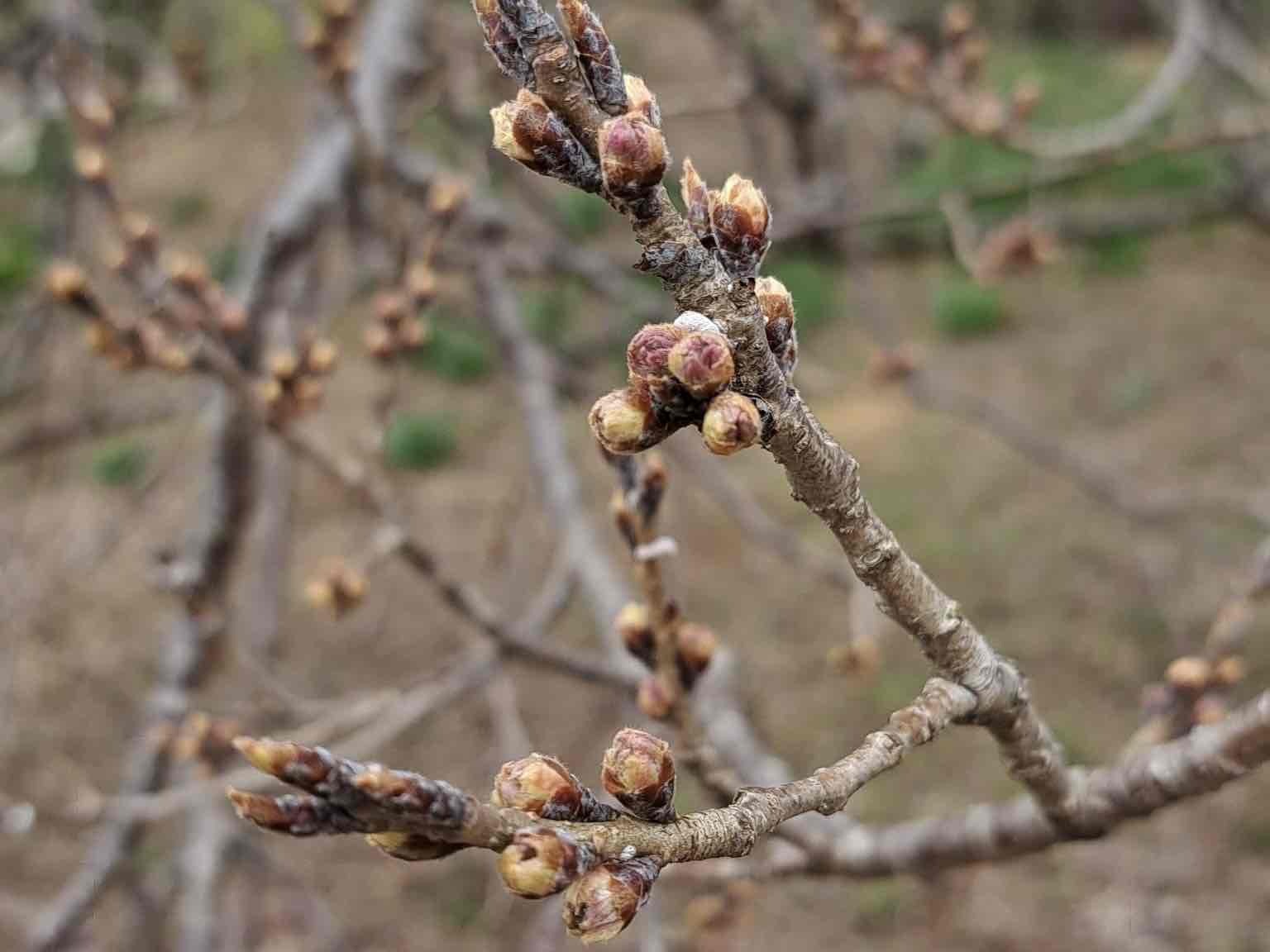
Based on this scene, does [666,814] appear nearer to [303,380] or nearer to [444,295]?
[303,380]

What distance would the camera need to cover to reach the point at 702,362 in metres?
0.54

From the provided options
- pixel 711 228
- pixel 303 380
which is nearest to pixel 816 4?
pixel 303 380

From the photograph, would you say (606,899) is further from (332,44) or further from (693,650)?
(332,44)

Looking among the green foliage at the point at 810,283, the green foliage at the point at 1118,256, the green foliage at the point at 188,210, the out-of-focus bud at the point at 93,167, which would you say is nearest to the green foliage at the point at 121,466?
the green foliage at the point at 188,210

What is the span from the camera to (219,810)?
2.10 meters

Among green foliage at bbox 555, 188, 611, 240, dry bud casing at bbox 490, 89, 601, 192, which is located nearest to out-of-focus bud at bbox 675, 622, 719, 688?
dry bud casing at bbox 490, 89, 601, 192

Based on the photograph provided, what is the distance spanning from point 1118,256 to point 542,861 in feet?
20.3

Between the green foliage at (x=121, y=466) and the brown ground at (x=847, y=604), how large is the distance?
0.20 metres

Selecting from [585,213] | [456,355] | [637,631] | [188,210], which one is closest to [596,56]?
[637,631]

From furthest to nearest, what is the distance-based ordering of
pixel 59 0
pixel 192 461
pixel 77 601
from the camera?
1. pixel 192 461
2. pixel 77 601
3. pixel 59 0

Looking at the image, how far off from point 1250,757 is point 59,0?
8.86 ft

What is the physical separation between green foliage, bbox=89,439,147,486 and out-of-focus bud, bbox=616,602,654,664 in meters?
4.48

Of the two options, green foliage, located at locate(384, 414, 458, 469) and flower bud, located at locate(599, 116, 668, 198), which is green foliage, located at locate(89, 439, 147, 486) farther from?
flower bud, located at locate(599, 116, 668, 198)

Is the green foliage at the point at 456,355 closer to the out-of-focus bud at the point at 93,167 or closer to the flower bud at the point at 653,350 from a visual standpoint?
the out-of-focus bud at the point at 93,167
